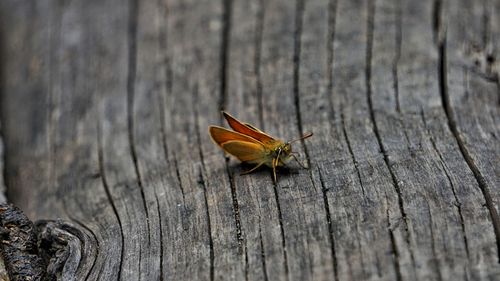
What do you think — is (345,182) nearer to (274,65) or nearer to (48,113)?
(274,65)

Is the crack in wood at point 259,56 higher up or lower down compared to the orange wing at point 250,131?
higher up

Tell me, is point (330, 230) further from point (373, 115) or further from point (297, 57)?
point (297, 57)

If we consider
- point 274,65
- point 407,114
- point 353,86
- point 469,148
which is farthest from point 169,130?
point 469,148

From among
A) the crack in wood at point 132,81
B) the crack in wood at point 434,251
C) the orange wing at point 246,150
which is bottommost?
the crack in wood at point 434,251

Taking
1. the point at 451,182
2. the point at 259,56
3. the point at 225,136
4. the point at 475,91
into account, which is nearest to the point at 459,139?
the point at 451,182

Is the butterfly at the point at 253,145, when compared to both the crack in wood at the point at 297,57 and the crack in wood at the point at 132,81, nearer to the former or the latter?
the crack in wood at the point at 297,57

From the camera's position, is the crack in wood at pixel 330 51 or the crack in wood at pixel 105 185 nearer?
the crack in wood at pixel 105 185

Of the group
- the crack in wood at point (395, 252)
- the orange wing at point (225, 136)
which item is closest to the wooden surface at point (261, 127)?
the crack in wood at point (395, 252)

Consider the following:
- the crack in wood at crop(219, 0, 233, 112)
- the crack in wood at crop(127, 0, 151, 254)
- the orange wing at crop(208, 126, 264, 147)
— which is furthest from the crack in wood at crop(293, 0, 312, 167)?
the crack in wood at crop(127, 0, 151, 254)
